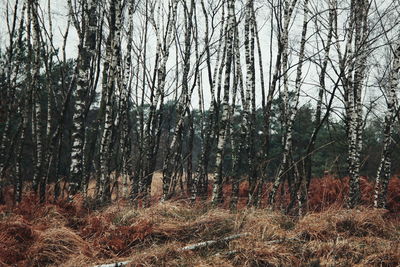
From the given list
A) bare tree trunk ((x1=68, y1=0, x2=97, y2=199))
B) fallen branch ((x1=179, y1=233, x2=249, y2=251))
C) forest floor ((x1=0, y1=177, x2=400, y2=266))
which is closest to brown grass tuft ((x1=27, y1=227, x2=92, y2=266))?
forest floor ((x1=0, y1=177, x2=400, y2=266))

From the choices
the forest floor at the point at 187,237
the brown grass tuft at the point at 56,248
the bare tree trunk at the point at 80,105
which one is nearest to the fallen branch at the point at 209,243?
the forest floor at the point at 187,237

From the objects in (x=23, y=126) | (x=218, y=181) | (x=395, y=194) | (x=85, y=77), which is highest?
(x=85, y=77)

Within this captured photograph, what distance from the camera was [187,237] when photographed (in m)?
3.70

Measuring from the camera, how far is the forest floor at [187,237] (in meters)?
3.11

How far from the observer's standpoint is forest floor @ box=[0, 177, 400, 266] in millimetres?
3107

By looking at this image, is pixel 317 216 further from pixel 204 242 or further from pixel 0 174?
pixel 0 174

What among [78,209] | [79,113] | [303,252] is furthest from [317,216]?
[79,113]

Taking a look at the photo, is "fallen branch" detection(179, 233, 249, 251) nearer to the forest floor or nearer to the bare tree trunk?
the forest floor

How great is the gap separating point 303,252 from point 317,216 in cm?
121

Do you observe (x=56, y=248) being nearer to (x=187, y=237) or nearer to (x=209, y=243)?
(x=187, y=237)

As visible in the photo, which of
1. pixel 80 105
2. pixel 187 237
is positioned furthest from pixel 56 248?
pixel 80 105

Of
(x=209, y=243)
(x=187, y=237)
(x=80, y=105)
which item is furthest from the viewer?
(x=80, y=105)

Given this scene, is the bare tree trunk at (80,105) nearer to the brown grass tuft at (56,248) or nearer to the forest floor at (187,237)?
the forest floor at (187,237)

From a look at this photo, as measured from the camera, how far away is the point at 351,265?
2998 mm
